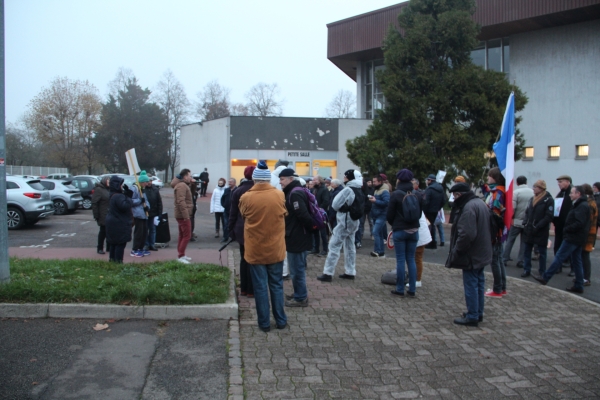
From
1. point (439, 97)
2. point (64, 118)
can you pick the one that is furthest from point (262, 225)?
point (64, 118)

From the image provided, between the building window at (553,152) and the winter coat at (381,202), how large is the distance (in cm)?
1796

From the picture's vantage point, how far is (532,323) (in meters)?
6.44

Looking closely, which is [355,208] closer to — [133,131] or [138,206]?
[138,206]

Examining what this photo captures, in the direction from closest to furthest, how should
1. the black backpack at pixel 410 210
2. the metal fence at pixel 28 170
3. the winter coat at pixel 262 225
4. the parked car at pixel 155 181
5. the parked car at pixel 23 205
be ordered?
the winter coat at pixel 262 225, the black backpack at pixel 410 210, the parked car at pixel 155 181, the parked car at pixel 23 205, the metal fence at pixel 28 170

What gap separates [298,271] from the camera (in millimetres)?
6883

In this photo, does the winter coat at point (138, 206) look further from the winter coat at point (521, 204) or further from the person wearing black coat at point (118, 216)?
the winter coat at point (521, 204)

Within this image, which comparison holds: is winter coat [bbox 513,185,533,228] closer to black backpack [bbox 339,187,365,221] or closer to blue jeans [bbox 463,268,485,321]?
black backpack [bbox 339,187,365,221]

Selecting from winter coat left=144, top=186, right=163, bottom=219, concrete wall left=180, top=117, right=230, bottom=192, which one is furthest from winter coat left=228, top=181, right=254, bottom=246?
concrete wall left=180, top=117, right=230, bottom=192

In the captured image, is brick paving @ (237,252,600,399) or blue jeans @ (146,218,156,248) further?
blue jeans @ (146,218,156,248)

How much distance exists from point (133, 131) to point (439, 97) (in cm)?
4902

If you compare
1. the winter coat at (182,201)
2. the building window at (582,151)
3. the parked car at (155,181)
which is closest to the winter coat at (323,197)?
the winter coat at (182,201)

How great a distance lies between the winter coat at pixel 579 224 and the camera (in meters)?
8.15

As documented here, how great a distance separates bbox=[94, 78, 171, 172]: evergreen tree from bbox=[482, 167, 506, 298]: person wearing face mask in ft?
188

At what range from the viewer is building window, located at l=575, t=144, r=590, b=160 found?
80.9ft
